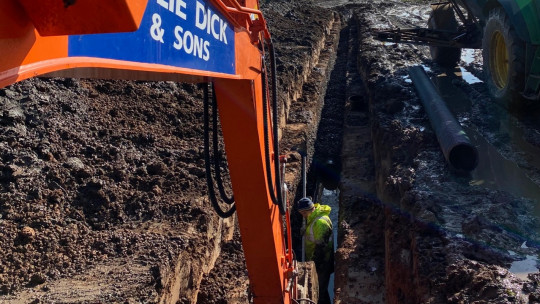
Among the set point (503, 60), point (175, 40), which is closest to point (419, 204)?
point (503, 60)

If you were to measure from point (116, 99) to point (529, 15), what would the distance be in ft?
17.5

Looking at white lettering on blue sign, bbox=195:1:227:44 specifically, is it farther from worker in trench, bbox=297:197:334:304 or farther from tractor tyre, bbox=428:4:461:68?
tractor tyre, bbox=428:4:461:68

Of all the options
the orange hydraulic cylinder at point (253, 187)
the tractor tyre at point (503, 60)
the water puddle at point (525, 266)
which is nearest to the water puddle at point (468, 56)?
the tractor tyre at point (503, 60)

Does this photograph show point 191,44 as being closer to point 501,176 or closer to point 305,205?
point 305,205

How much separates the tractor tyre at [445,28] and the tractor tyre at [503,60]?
3447 mm

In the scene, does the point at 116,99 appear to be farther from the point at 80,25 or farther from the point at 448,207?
the point at 80,25

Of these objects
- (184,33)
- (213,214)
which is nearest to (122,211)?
(213,214)

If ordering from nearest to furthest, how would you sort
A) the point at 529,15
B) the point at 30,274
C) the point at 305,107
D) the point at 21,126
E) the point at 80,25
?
the point at 80,25 → the point at 30,274 → the point at 21,126 → the point at 529,15 → the point at 305,107

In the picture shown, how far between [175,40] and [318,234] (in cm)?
542

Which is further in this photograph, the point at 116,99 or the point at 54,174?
the point at 116,99

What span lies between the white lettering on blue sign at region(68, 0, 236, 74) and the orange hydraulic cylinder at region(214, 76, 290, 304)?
389 mm

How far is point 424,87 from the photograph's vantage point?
32.2ft

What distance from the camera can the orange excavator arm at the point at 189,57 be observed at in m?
1.21

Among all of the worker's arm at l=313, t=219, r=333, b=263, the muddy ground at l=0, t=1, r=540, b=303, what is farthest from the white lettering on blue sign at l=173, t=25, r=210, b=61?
the worker's arm at l=313, t=219, r=333, b=263
